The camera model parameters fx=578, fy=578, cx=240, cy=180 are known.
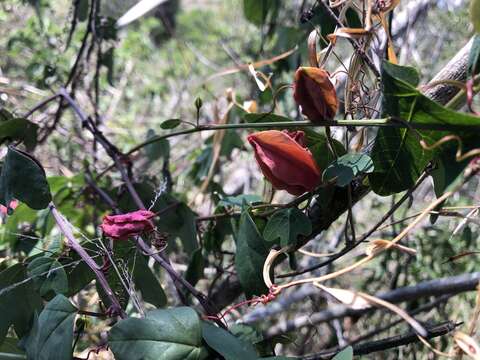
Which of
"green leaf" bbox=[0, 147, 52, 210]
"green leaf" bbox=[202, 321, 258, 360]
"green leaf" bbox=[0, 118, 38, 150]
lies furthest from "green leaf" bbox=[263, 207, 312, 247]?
"green leaf" bbox=[0, 118, 38, 150]

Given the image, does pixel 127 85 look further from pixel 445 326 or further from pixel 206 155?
pixel 445 326

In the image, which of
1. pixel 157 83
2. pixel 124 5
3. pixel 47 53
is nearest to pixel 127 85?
pixel 124 5

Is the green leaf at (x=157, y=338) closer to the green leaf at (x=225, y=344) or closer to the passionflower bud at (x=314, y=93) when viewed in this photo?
the green leaf at (x=225, y=344)

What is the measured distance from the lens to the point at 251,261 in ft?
1.96

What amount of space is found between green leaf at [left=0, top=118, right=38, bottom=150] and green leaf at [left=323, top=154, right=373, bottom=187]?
47 centimetres

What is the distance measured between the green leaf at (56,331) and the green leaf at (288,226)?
0.21 meters

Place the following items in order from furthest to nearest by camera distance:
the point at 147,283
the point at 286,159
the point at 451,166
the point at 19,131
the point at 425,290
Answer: the point at 425,290
the point at 19,131
the point at 147,283
the point at 286,159
the point at 451,166

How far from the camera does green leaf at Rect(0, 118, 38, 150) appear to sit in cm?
80

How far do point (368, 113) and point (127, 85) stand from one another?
196cm

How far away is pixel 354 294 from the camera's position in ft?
1.51

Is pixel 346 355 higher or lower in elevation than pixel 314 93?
lower

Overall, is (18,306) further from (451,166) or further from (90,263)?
(451,166)

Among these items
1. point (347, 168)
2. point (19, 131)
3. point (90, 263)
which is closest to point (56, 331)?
point (90, 263)

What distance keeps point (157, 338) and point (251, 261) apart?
0.16 metres
